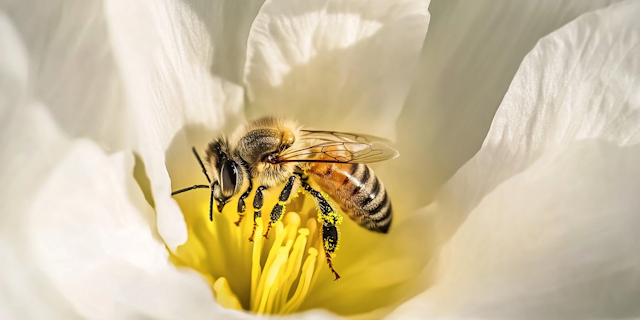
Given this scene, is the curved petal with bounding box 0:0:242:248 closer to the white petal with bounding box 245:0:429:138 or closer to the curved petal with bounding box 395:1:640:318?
the white petal with bounding box 245:0:429:138

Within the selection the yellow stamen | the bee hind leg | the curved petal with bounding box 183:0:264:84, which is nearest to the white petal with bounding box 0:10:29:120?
the curved petal with bounding box 183:0:264:84

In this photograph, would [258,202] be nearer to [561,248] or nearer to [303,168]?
[303,168]

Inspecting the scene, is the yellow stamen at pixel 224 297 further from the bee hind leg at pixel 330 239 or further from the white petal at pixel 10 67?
the white petal at pixel 10 67

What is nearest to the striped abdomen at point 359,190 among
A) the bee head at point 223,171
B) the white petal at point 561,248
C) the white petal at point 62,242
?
the bee head at point 223,171

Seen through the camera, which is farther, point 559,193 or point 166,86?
point 166,86

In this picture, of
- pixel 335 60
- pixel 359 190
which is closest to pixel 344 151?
pixel 359 190

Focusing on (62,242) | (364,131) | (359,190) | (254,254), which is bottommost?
(62,242)
